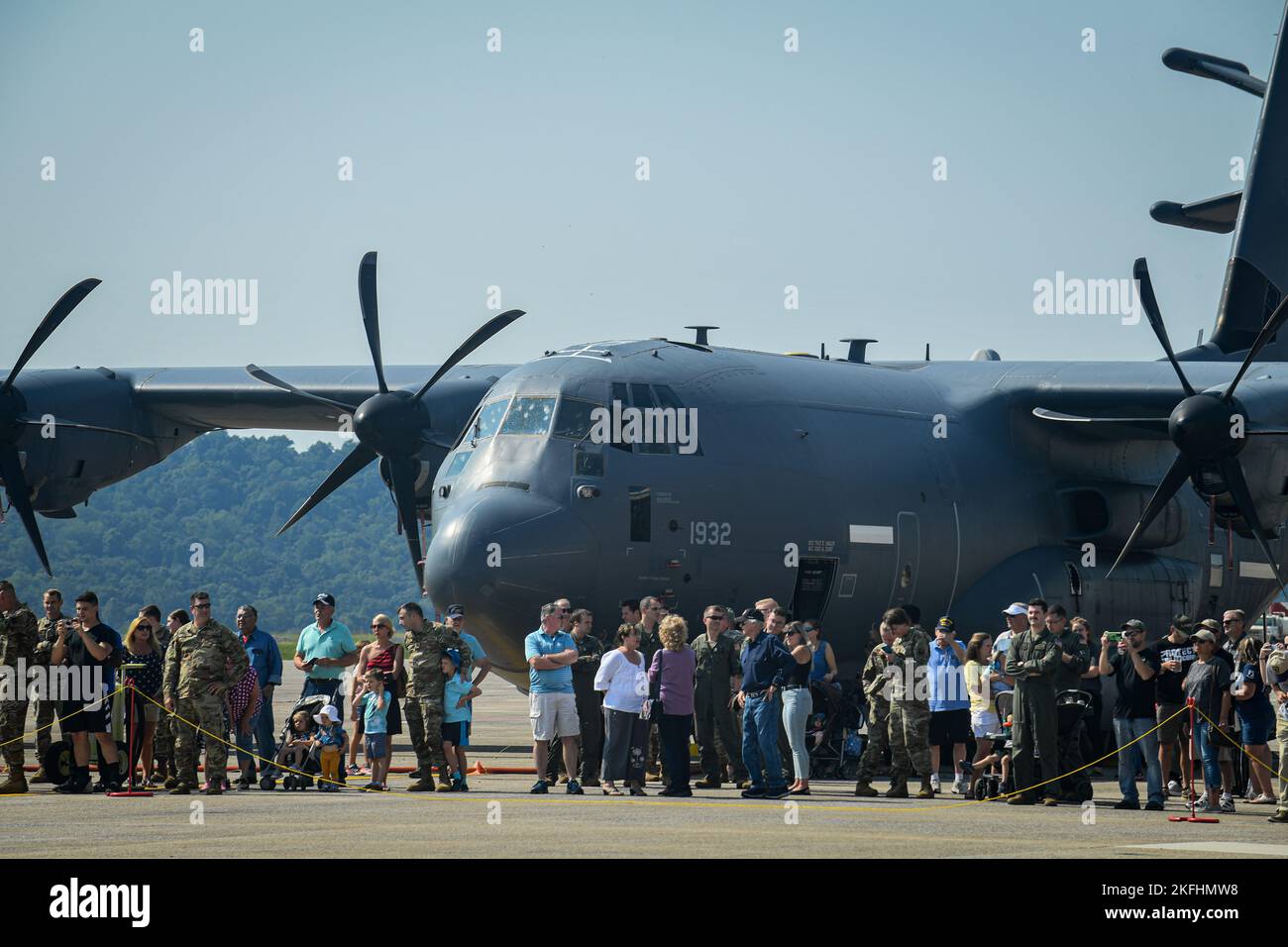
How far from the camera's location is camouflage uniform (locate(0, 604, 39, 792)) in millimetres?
16578

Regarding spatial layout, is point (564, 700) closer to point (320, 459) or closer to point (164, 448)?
point (164, 448)

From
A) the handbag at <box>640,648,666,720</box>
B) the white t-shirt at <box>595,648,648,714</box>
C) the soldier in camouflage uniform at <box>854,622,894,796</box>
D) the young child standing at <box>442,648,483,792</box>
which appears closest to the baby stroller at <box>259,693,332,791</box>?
the young child standing at <box>442,648,483,792</box>

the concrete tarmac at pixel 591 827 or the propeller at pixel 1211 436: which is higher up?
the propeller at pixel 1211 436

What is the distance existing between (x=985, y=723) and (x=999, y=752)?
0.57 metres

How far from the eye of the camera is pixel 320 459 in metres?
158

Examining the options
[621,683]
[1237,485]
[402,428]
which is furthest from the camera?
[402,428]

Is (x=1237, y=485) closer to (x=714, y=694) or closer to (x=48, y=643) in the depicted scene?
(x=714, y=694)

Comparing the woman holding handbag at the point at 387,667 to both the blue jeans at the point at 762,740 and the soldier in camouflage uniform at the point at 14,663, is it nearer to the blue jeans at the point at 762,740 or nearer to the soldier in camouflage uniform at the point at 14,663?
the soldier in camouflage uniform at the point at 14,663

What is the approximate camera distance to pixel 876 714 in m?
17.0

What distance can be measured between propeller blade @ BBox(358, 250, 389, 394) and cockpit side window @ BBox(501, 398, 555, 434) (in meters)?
5.54

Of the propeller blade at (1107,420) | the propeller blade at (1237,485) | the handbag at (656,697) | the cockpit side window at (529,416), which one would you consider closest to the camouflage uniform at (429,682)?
the handbag at (656,697)

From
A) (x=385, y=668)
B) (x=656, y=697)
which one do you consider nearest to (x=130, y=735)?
(x=385, y=668)

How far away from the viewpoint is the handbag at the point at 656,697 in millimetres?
16234

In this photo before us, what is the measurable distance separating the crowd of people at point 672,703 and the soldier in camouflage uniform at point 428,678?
2cm
